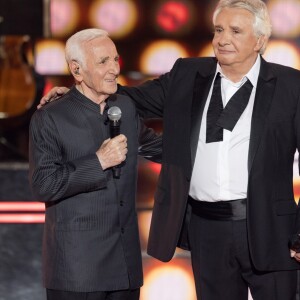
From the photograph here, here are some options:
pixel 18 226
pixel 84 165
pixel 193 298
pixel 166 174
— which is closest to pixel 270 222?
pixel 166 174

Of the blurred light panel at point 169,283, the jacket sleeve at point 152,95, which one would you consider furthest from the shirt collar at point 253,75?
the blurred light panel at point 169,283

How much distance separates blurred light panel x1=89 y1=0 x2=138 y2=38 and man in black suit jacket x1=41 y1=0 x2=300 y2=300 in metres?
2.81

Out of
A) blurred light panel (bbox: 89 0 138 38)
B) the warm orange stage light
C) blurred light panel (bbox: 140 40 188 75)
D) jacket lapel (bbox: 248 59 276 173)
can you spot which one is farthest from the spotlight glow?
blurred light panel (bbox: 89 0 138 38)

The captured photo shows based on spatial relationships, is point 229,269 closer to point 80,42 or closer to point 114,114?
point 114,114

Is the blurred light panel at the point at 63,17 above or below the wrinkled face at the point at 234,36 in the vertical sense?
below

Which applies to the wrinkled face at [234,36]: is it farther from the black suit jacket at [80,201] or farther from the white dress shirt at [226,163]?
the black suit jacket at [80,201]

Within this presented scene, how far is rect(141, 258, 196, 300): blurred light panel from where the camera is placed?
3.74m

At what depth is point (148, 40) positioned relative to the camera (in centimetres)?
565

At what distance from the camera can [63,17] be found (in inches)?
219

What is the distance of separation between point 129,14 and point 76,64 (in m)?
3.04

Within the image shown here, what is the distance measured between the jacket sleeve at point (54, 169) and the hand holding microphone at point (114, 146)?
2 centimetres

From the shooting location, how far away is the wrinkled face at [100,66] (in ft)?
8.54

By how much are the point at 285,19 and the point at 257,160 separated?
3087 millimetres

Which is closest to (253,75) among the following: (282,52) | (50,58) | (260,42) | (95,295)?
(260,42)
